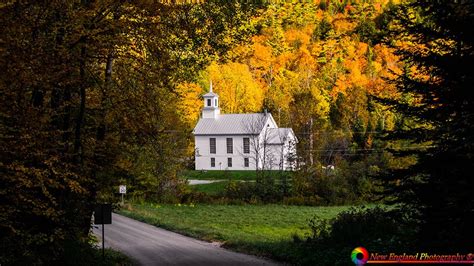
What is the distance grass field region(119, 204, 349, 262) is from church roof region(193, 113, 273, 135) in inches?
1031

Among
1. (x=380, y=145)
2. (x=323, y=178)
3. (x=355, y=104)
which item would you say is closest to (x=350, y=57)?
(x=355, y=104)

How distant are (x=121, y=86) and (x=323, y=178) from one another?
32039 mm

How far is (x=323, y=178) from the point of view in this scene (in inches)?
1730

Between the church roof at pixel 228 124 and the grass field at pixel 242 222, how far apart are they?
2618 cm

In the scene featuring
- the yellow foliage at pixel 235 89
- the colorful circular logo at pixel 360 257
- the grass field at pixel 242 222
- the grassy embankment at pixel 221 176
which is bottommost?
the grass field at pixel 242 222

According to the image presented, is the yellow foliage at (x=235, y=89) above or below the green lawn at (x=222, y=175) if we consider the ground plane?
above

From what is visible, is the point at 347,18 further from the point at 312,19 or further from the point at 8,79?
the point at 8,79

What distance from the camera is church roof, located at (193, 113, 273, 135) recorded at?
66.4m

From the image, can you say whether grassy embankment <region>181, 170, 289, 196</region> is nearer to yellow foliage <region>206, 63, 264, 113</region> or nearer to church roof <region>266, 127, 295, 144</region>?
church roof <region>266, 127, 295, 144</region>

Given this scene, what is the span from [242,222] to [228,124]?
38721 millimetres

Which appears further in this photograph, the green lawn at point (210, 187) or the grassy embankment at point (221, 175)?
the grassy embankment at point (221, 175)

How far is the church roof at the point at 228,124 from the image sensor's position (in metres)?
66.4

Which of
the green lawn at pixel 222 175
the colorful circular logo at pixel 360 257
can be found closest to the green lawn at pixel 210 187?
the green lawn at pixel 222 175

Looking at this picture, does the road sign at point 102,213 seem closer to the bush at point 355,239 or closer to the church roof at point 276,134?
the bush at point 355,239
